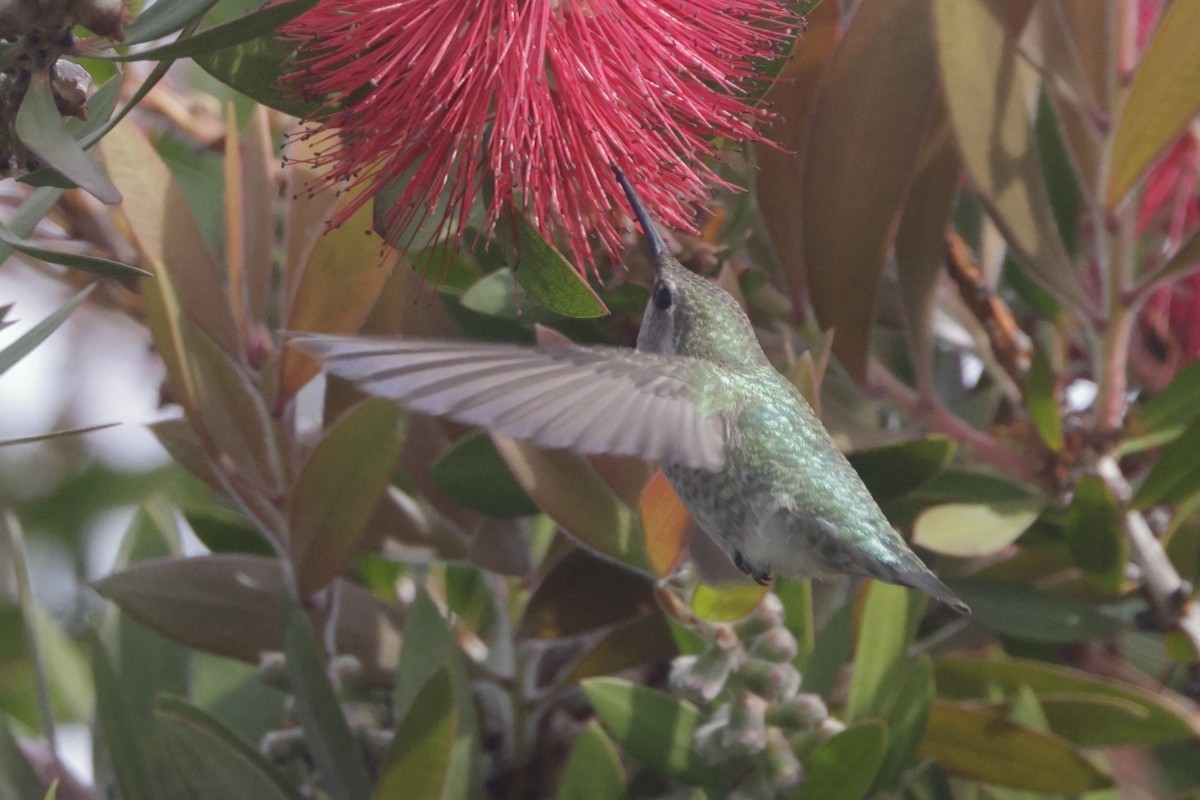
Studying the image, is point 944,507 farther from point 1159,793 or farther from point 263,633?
point 263,633

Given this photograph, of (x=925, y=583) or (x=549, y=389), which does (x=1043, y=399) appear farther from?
(x=549, y=389)

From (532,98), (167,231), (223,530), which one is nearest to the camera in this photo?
(532,98)

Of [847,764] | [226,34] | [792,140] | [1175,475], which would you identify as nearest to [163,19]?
[226,34]

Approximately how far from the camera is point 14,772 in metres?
1.01

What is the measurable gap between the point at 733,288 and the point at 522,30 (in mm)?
255

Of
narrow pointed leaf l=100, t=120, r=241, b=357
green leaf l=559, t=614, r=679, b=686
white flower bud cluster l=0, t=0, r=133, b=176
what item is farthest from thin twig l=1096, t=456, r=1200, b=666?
white flower bud cluster l=0, t=0, r=133, b=176

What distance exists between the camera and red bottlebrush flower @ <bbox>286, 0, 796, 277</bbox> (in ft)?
2.92

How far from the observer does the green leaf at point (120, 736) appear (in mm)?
960

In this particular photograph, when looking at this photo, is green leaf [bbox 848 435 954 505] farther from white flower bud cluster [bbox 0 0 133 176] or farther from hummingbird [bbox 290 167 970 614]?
white flower bud cluster [bbox 0 0 133 176]

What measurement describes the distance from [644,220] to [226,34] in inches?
14.4

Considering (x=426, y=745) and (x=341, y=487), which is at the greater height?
(x=341, y=487)

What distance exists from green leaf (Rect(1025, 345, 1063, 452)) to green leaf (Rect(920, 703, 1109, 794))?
25 cm

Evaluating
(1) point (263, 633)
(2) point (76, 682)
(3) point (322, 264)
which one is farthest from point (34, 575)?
(3) point (322, 264)

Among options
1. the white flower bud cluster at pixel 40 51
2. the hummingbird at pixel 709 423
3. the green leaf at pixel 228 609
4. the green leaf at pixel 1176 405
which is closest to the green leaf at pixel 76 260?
the white flower bud cluster at pixel 40 51
